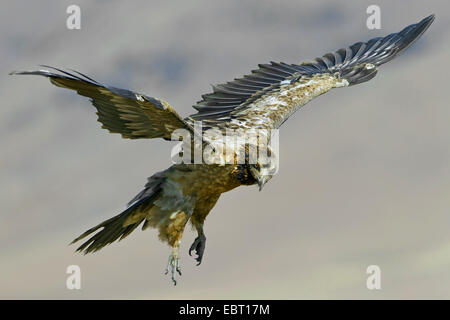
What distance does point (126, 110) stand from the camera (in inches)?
299

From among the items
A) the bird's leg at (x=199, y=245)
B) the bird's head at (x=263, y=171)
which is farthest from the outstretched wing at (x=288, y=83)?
the bird's leg at (x=199, y=245)

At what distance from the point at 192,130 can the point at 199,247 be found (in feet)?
5.73

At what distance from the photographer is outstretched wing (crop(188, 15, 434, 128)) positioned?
31.7ft

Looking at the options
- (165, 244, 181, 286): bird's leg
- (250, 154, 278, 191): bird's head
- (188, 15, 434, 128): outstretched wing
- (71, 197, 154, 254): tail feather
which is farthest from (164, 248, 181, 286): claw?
(188, 15, 434, 128): outstretched wing

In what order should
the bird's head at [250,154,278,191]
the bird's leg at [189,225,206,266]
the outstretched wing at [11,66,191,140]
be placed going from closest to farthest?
the outstretched wing at [11,66,191,140] < the bird's head at [250,154,278,191] < the bird's leg at [189,225,206,266]

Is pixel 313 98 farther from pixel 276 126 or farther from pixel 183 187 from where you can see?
pixel 183 187

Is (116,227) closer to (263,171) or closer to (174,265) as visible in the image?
(174,265)

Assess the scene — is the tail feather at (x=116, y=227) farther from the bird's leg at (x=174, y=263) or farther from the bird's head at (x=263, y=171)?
the bird's head at (x=263, y=171)

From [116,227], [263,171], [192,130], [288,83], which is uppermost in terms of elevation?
[288,83]

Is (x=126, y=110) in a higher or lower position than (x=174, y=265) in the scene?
higher

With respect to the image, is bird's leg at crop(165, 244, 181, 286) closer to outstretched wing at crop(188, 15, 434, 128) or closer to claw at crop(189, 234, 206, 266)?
claw at crop(189, 234, 206, 266)

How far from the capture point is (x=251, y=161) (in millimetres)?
8109

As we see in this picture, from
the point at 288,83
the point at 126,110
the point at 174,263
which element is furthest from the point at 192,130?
the point at 288,83

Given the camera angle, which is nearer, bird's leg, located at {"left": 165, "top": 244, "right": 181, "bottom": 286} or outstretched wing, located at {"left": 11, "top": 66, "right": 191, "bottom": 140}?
outstretched wing, located at {"left": 11, "top": 66, "right": 191, "bottom": 140}
